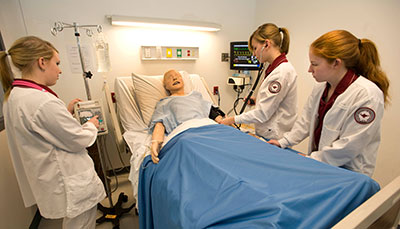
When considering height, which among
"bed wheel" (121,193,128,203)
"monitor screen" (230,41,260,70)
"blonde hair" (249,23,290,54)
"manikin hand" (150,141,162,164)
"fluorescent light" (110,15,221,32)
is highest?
"fluorescent light" (110,15,221,32)

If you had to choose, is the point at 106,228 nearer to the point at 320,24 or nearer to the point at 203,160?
the point at 203,160

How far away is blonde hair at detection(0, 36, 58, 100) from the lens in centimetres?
100

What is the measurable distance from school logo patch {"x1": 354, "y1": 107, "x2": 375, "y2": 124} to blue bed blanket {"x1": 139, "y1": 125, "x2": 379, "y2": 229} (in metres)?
0.26

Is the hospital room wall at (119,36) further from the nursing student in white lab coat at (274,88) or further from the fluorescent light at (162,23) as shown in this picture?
the nursing student in white lab coat at (274,88)

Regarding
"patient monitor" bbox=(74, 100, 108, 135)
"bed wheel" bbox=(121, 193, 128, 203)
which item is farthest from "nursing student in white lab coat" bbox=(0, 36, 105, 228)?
"bed wheel" bbox=(121, 193, 128, 203)

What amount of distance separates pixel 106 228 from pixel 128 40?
1.87m

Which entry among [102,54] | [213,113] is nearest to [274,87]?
[213,113]

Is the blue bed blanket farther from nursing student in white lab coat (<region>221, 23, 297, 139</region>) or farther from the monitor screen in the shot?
the monitor screen

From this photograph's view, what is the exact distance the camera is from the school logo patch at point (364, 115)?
929 mm

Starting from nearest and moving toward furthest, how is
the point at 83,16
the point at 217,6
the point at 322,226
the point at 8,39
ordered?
the point at 322,226
the point at 8,39
the point at 83,16
the point at 217,6

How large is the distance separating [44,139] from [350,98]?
5.16 feet

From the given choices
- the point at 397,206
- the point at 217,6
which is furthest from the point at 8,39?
the point at 397,206

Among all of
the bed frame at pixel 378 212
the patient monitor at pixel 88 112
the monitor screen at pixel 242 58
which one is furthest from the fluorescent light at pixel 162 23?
the bed frame at pixel 378 212

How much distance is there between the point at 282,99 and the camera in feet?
4.92
